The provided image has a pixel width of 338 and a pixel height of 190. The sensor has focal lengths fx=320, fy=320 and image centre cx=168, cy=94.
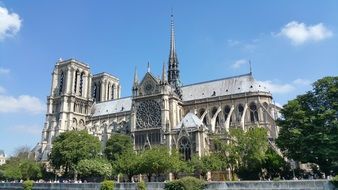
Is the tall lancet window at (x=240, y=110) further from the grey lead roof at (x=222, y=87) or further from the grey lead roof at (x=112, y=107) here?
the grey lead roof at (x=112, y=107)

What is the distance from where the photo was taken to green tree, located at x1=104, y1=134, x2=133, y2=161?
200 ft

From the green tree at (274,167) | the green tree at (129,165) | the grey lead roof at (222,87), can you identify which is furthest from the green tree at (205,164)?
the grey lead roof at (222,87)

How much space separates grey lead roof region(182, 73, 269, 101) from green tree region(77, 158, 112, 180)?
1147 inches

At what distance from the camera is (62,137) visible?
197ft

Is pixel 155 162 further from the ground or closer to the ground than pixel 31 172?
further from the ground

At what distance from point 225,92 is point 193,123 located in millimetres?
18359

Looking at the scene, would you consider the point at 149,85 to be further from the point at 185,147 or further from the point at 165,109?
the point at 185,147

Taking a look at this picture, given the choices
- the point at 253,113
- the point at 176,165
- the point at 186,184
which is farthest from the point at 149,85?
the point at 186,184

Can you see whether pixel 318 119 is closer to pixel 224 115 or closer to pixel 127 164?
pixel 127 164

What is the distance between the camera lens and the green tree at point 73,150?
5462cm

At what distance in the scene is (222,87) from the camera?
72.1 m

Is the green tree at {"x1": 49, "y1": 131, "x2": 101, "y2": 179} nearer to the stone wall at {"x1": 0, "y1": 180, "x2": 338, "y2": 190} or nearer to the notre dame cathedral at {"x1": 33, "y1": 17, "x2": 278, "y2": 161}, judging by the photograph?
the notre dame cathedral at {"x1": 33, "y1": 17, "x2": 278, "y2": 161}

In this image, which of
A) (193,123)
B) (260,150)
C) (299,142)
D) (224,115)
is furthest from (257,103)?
(299,142)

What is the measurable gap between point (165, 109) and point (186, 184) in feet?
118
